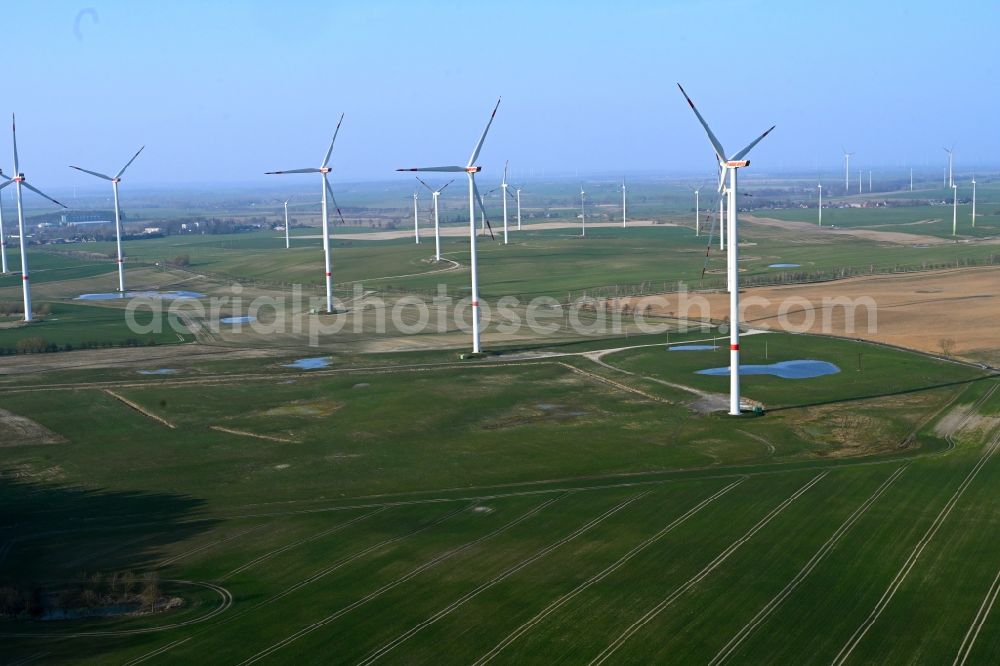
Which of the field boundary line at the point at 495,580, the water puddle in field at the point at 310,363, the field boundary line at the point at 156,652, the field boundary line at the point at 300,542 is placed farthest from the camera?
the water puddle in field at the point at 310,363

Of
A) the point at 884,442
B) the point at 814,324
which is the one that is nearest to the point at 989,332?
the point at 814,324

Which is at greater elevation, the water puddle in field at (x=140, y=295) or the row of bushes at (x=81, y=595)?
the water puddle in field at (x=140, y=295)

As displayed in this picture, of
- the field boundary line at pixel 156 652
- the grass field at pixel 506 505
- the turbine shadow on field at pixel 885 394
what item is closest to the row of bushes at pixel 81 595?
the grass field at pixel 506 505

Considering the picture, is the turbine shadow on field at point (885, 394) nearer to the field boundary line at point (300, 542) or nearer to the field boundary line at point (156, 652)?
the field boundary line at point (300, 542)

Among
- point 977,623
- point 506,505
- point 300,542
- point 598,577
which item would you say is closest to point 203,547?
point 300,542

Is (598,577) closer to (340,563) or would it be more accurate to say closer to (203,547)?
(340,563)

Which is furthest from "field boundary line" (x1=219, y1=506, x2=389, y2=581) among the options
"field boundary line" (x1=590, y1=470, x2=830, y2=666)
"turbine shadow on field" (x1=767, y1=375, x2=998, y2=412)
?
"turbine shadow on field" (x1=767, y1=375, x2=998, y2=412)

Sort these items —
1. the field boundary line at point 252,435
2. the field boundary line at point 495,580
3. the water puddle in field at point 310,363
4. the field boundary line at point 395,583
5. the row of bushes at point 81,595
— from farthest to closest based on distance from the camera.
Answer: the water puddle in field at point 310,363 < the field boundary line at point 252,435 < the row of bushes at point 81,595 < the field boundary line at point 395,583 < the field boundary line at point 495,580
